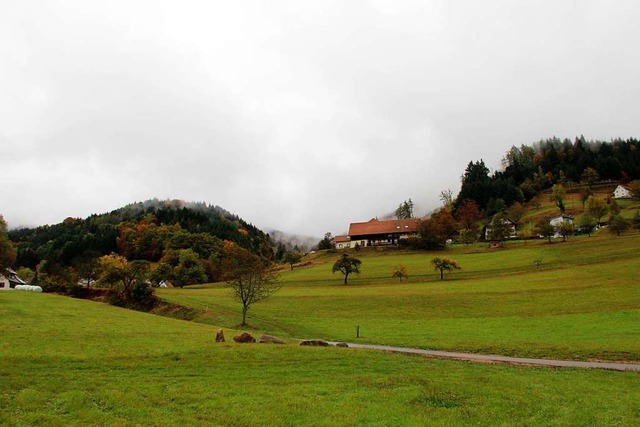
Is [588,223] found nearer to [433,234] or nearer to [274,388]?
[433,234]

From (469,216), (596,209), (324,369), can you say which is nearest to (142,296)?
(324,369)

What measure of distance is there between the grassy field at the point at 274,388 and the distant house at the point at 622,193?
17449 cm

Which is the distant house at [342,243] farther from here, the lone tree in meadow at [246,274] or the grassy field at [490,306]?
the lone tree in meadow at [246,274]

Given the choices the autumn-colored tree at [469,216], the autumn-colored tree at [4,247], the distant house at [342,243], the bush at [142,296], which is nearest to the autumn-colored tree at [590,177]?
the autumn-colored tree at [469,216]

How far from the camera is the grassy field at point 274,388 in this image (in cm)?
1550

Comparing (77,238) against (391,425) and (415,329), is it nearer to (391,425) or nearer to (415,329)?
(415,329)

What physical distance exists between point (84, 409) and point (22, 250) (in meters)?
199

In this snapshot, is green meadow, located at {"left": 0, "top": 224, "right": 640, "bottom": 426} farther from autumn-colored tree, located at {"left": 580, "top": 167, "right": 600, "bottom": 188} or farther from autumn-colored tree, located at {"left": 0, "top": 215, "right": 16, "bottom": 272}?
autumn-colored tree, located at {"left": 580, "top": 167, "right": 600, "bottom": 188}

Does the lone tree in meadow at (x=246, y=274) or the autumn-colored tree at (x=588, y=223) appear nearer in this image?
the lone tree in meadow at (x=246, y=274)

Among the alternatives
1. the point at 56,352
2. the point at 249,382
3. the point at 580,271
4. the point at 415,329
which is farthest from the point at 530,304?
the point at 56,352

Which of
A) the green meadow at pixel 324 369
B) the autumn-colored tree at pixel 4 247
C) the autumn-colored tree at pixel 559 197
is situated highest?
the autumn-colored tree at pixel 559 197

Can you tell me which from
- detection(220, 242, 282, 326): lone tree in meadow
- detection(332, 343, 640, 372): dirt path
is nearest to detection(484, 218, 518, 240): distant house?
detection(220, 242, 282, 326): lone tree in meadow

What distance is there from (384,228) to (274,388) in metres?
155

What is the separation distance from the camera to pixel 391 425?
14805mm
